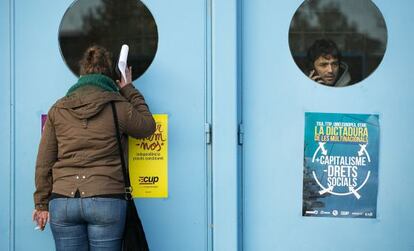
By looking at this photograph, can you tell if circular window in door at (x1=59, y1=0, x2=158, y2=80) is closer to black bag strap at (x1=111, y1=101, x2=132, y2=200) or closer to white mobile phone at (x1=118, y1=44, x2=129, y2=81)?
white mobile phone at (x1=118, y1=44, x2=129, y2=81)

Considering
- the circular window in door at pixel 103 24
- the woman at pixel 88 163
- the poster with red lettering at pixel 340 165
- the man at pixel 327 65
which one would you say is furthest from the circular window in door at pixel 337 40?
the woman at pixel 88 163

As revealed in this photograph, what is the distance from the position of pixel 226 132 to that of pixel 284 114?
355 millimetres

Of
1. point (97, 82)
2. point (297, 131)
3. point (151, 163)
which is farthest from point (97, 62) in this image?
point (297, 131)

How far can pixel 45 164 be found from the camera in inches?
101

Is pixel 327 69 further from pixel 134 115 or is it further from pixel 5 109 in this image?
pixel 5 109

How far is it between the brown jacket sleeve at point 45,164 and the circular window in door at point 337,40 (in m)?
1.39

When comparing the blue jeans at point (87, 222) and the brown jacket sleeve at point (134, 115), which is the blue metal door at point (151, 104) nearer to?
the brown jacket sleeve at point (134, 115)

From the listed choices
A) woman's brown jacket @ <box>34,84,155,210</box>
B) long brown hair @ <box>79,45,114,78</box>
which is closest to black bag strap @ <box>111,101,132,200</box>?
woman's brown jacket @ <box>34,84,155,210</box>

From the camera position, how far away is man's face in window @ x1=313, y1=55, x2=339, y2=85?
113 inches

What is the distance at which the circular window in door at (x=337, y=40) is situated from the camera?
2873 mm

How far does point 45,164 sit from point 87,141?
0.30m

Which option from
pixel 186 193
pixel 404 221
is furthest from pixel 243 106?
pixel 404 221

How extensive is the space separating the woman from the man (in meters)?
1.02

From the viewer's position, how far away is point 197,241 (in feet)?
9.48
